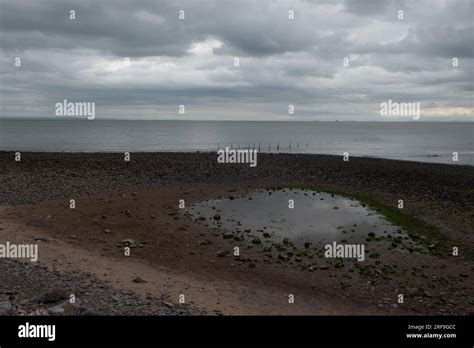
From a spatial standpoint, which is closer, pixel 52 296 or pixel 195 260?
pixel 52 296

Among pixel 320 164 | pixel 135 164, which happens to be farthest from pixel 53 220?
pixel 320 164

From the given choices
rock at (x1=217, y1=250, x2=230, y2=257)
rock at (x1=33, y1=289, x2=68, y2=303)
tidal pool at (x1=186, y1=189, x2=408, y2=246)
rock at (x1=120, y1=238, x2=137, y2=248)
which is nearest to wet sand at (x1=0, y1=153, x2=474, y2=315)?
rock at (x1=217, y1=250, x2=230, y2=257)

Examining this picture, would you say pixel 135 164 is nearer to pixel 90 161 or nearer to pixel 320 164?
pixel 90 161

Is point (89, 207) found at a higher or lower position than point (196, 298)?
higher

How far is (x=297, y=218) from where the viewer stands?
1058 inches

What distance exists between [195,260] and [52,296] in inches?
309

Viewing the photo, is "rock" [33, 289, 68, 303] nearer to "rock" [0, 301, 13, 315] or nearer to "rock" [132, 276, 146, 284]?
"rock" [0, 301, 13, 315]

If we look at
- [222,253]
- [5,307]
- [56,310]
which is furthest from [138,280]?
[222,253]

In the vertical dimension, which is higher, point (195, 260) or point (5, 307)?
point (5, 307)

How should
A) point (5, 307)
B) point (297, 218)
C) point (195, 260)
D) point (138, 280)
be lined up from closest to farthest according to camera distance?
point (5, 307)
point (138, 280)
point (195, 260)
point (297, 218)

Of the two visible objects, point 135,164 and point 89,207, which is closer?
point 89,207

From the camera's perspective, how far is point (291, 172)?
45.9 meters

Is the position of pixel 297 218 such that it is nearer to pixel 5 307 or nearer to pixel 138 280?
pixel 138 280
